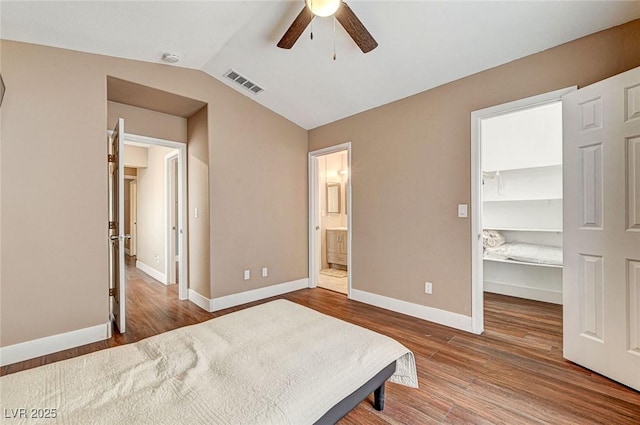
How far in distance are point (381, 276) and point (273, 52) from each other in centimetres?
281

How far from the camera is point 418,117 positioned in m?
3.18

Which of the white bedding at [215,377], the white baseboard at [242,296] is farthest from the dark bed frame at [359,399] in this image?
the white baseboard at [242,296]

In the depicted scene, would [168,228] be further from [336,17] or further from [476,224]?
[476,224]

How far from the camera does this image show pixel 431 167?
3086 mm

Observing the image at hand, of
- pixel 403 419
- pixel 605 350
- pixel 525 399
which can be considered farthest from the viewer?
pixel 605 350

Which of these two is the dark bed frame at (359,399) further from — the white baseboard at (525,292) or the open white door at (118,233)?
the white baseboard at (525,292)

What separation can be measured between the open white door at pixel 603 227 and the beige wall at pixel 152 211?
16.1 feet

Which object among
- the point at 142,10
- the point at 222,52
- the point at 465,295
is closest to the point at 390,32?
the point at 222,52

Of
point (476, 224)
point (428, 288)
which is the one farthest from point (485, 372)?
point (476, 224)

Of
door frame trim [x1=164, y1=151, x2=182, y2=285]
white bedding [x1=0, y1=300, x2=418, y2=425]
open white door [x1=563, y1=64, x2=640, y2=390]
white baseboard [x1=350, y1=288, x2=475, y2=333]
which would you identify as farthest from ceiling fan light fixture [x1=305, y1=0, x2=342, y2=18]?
door frame trim [x1=164, y1=151, x2=182, y2=285]

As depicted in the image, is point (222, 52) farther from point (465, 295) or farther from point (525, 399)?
point (525, 399)

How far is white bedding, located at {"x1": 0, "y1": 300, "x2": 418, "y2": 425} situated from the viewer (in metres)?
1.01

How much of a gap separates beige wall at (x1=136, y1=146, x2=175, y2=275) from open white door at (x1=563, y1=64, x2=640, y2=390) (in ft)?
16.1

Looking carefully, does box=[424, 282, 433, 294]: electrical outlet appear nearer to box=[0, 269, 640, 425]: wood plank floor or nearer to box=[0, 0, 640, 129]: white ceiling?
box=[0, 269, 640, 425]: wood plank floor
